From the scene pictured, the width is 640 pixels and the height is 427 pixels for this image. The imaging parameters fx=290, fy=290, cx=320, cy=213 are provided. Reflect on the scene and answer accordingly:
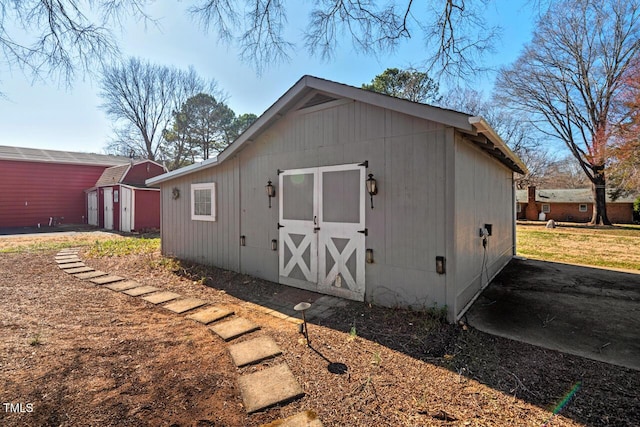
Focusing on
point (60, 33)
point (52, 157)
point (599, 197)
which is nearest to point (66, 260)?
point (60, 33)

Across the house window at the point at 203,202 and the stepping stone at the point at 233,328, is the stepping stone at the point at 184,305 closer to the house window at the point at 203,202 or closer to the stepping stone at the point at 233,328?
the stepping stone at the point at 233,328

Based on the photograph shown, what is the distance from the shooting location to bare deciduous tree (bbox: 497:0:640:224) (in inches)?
627

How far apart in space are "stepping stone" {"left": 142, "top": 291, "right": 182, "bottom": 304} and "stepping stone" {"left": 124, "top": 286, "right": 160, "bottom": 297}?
21cm

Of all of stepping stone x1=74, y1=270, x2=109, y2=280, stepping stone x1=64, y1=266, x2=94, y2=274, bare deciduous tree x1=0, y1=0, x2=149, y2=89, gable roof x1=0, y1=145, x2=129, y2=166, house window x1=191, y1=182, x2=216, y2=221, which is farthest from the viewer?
gable roof x1=0, y1=145, x2=129, y2=166

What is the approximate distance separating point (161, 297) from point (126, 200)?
40.4ft

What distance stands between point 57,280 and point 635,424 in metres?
8.06

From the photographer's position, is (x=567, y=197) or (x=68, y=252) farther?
(x=567, y=197)

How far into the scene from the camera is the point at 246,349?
302 centimetres

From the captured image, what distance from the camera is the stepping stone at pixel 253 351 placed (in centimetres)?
279

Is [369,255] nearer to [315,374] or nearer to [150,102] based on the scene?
[315,374]

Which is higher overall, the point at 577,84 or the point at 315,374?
the point at 577,84

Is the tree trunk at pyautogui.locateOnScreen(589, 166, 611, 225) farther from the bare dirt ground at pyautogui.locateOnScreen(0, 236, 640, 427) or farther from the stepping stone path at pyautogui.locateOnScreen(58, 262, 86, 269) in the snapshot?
the stepping stone path at pyautogui.locateOnScreen(58, 262, 86, 269)

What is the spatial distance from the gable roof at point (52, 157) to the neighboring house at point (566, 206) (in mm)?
35107

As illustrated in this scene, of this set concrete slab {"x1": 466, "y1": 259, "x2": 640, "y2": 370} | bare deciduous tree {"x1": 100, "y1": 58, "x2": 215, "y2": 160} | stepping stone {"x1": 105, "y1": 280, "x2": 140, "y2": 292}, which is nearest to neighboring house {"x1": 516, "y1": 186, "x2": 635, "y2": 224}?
concrete slab {"x1": 466, "y1": 259, "x2": 640, "y2": 370}
